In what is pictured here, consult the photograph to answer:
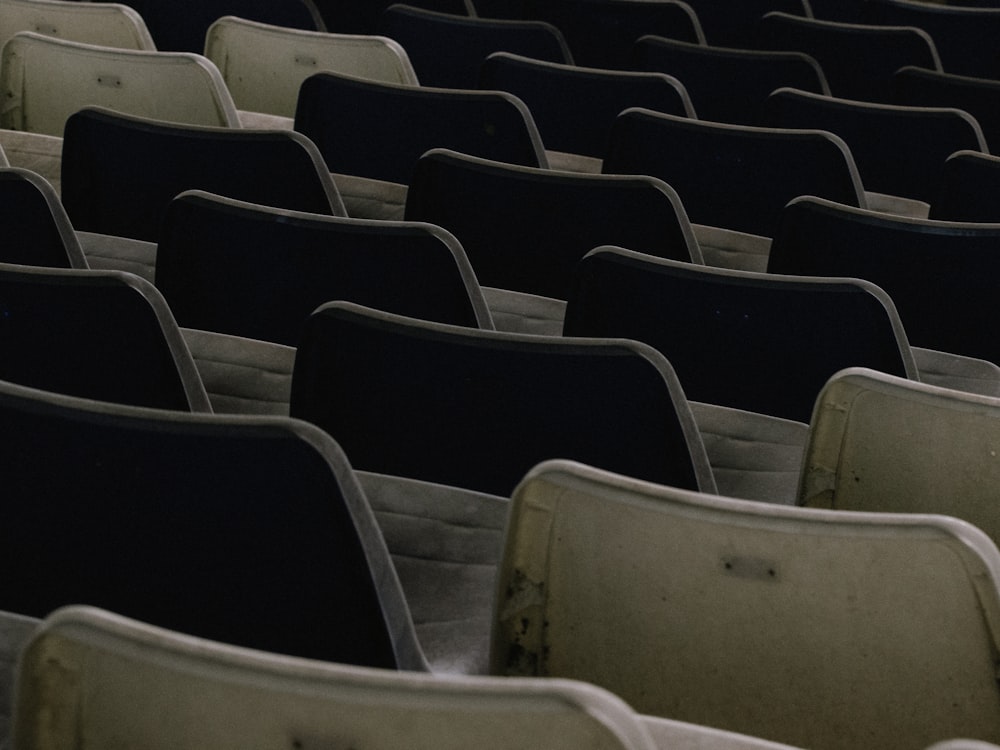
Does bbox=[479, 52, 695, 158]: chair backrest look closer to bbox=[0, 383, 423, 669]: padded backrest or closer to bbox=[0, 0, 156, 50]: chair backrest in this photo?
bbox=[0, 0, 156, 50]: chair backrest

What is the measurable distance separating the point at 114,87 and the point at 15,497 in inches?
89.7

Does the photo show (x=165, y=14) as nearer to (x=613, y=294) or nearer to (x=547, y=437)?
(x=613, y=294)

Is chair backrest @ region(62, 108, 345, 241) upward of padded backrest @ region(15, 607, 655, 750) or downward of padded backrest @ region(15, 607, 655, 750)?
downward

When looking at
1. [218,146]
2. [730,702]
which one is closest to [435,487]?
[730,702]

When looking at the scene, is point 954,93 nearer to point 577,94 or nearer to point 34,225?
point 577,94

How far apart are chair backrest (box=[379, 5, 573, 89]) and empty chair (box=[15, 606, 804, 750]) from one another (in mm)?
3530

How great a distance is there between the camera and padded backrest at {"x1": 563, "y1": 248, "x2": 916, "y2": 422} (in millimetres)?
2219

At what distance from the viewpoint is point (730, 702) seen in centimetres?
148

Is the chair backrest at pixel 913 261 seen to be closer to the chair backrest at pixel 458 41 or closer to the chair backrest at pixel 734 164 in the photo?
the chair backrest at pixel 734 164

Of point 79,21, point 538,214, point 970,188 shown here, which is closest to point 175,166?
point 538,214

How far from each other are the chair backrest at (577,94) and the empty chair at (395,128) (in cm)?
45

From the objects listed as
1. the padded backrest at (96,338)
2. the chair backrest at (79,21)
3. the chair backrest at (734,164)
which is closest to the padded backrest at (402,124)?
the chair backrest at (734,164)

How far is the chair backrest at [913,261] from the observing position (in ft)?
8.74

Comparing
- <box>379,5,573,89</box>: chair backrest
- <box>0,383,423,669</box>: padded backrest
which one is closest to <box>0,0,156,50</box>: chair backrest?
<box>379,5,573,89</box>: chair backrest
